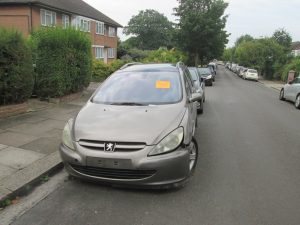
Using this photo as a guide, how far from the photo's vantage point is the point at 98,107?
461 centimetres

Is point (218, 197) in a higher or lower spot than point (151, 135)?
lower

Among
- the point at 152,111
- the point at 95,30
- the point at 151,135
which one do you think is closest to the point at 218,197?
the point at 151,135

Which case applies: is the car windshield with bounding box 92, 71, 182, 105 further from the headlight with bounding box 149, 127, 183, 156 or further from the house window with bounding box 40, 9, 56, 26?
the house window with bounding box 40, 9, 56, 26

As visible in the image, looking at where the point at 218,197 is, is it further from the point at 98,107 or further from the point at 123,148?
the point at 98,107

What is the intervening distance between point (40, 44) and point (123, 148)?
7.10m

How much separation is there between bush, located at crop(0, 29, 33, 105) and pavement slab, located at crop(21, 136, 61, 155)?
90.9 inches

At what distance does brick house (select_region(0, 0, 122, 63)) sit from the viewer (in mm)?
24031

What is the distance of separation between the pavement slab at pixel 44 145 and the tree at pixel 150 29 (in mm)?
72616

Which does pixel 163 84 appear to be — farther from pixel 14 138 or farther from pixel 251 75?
pixel 251 75

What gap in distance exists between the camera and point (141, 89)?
506 centimetres

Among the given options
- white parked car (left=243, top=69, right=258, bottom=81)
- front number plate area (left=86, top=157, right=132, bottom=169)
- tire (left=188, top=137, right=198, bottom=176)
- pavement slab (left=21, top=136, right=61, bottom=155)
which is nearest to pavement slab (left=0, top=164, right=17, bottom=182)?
pavement slab (left=21, top=136, right=61, bottom=155)

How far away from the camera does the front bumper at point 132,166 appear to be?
358 centimetres

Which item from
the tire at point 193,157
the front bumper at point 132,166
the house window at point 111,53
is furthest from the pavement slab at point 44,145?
the house window at point 111,53

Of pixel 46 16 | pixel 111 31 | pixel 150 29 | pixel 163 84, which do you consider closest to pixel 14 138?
pixel 163 84
